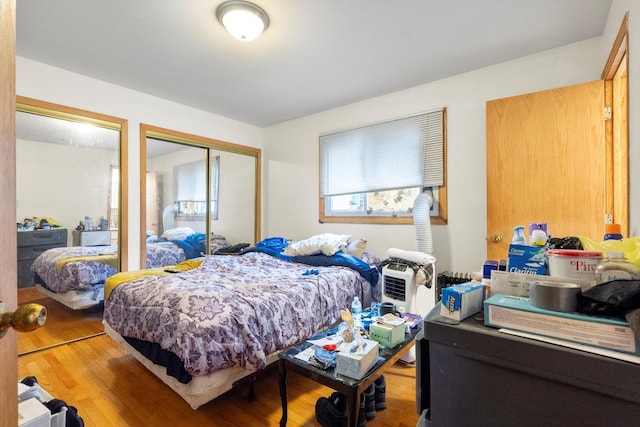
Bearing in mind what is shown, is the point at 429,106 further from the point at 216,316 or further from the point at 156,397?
the point at 156,397

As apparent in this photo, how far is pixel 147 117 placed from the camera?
324cm

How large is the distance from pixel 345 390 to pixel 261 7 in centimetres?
220

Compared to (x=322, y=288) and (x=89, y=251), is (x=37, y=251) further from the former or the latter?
(x=322, y=288)

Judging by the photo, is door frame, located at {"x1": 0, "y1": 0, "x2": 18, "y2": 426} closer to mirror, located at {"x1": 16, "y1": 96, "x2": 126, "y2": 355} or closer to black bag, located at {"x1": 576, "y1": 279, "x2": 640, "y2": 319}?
black bag, located at {"x1": 576, "y1": 279, "x2": 640, "y2": 319}

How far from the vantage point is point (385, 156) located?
10.6 ft

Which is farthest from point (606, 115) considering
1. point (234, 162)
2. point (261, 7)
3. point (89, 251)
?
point (89, 251)

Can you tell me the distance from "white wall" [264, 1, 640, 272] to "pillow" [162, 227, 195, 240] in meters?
1.37

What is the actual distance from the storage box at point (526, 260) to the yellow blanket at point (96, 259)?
11.2ft

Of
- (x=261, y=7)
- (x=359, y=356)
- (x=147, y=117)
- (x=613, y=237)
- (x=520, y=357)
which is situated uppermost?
(x=261, y=7)

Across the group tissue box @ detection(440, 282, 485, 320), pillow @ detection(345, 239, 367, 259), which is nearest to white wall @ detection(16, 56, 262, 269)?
pillow @ detection(345, 239, 367, 259)

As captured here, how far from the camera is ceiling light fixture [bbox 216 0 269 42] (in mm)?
1845

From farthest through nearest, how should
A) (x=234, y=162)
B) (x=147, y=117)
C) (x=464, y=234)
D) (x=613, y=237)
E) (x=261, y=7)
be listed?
1. (x=234, y=162)
2. (x=147, y=117)
3. (x=464, y=234)
4. (x=261, y=7)
5. (x=613, y=237)

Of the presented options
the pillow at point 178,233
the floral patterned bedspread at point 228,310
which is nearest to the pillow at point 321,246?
the floral patterned bedspread at point 228,310

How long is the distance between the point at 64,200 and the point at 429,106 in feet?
11.8
